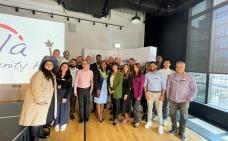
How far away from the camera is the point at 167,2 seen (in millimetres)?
4270

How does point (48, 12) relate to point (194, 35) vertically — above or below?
above

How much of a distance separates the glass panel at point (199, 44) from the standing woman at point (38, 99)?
3959mm

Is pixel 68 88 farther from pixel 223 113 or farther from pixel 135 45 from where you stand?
pixel 135 45

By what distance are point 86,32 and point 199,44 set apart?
386 centimetres

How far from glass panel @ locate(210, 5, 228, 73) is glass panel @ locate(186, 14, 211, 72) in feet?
0.54

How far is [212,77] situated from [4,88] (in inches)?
235

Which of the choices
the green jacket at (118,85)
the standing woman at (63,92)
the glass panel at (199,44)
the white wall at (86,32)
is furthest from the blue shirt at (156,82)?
the white wall at (86,32)

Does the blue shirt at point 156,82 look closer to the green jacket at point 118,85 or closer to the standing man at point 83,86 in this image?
the green jacket at point 118,85

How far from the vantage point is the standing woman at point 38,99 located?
6.65 feet

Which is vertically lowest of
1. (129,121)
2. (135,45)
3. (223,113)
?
(129,121)

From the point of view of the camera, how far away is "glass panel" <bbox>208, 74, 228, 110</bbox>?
147 inches

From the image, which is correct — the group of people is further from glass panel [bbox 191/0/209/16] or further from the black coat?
glass panel [bbox 191/0/209/16]

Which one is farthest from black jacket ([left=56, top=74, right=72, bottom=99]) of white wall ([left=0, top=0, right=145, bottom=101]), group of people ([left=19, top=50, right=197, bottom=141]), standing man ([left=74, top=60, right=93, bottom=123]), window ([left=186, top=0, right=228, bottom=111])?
window ([left=186, top=0, right=228, bottom=111])

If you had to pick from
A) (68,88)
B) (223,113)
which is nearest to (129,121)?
(68,88)
